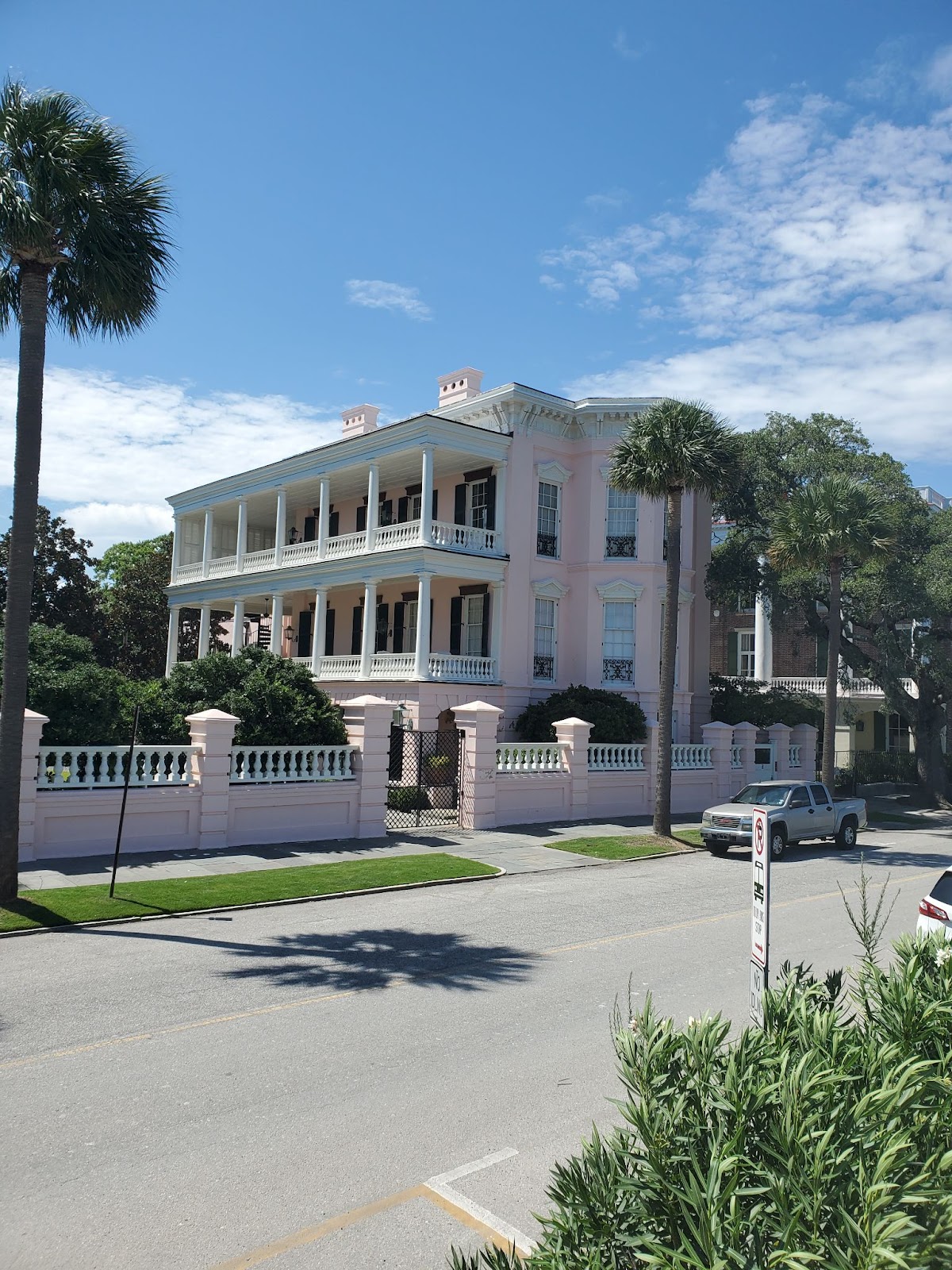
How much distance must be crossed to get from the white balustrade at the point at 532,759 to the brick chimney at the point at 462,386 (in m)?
14.0

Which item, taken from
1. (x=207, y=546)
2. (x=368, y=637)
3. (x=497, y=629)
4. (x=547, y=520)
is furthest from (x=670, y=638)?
(x=207, y=546)

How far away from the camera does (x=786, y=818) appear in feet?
69.0

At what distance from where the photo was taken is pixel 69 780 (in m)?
15.9

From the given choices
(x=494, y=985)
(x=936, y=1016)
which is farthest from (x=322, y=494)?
(x=936, y=1016)

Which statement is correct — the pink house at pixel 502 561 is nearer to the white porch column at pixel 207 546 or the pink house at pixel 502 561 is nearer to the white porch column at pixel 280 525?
the white porch column at pixel 280 525

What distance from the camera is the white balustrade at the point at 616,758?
25.4 m

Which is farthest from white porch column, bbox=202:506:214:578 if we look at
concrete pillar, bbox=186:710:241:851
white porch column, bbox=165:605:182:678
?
concrete pillar, bbox=186:710:241:851

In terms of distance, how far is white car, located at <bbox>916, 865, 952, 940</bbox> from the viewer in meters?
8.51

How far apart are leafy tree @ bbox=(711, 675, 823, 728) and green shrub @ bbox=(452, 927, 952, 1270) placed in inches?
1194

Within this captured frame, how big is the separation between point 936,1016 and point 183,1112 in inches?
185

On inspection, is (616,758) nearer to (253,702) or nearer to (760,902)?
(253,702)

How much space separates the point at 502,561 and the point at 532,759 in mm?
8581

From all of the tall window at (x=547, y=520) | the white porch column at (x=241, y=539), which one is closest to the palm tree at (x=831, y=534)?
the tall window at (x=547, y=520)

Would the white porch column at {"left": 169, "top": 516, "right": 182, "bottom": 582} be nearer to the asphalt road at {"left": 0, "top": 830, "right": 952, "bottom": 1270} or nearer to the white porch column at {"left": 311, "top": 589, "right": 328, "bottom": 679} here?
the white porch column at {"left": 311, "top": 589, "right": 328, "bottom": 679}
